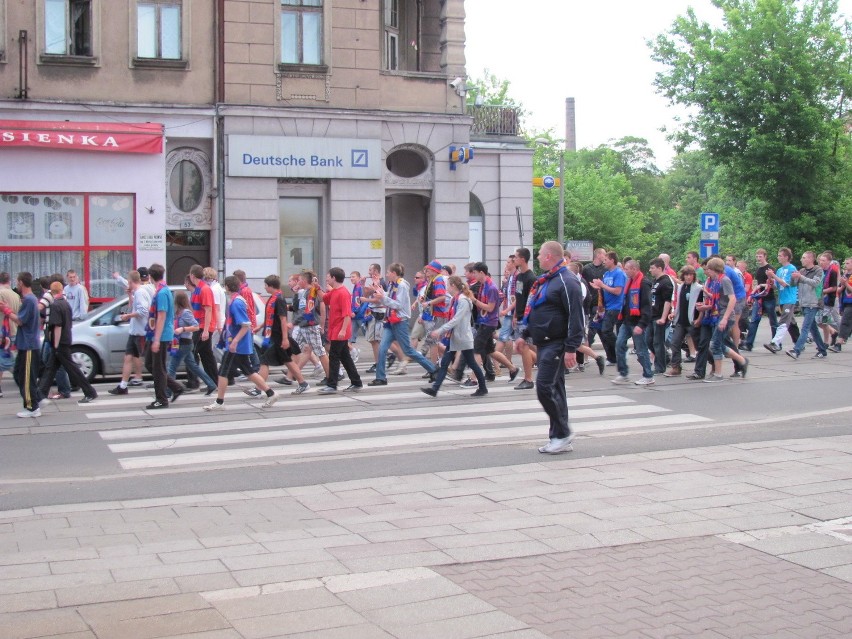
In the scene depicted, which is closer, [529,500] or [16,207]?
[529,500]

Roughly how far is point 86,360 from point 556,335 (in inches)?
348

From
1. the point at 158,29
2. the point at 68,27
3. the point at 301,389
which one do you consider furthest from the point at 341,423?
the point at 68,27

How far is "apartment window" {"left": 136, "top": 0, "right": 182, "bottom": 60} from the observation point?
22688 millimetres

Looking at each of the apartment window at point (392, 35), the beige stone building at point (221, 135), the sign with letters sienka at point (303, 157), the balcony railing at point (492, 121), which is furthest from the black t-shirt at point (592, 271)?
the balcony railing at point (492, 121)

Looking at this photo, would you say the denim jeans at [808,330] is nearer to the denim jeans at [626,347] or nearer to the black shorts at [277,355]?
the denim jeans at [626,347]

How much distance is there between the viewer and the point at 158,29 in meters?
22.8

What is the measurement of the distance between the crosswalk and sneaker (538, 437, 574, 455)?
0.98 metres

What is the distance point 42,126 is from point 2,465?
13.9 m

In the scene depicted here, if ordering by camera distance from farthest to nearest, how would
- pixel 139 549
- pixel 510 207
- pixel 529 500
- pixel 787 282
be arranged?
1. pixel 510 207
2. pixel 787 282
3. pixel 529 500
4. pixel 139 549

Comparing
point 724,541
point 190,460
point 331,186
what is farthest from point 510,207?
point 724,541

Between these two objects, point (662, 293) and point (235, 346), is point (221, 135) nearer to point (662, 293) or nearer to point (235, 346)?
point (662, 293)

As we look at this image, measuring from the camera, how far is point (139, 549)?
21.0 feet

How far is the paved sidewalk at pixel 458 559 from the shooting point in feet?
16.7

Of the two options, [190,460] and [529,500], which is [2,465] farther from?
[529,500]
